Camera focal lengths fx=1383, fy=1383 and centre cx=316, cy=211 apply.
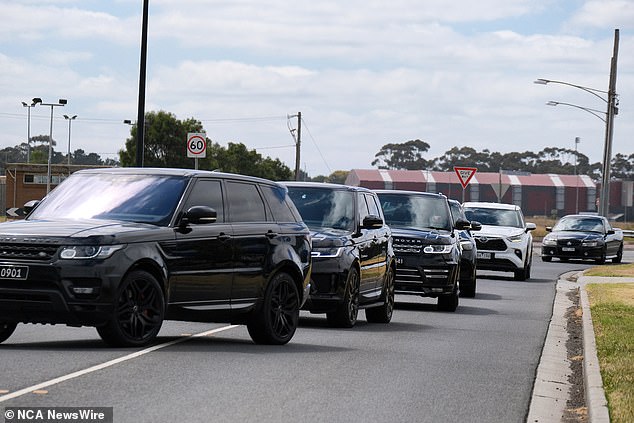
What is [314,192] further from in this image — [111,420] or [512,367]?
[111,420]

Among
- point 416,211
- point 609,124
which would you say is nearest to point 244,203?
point 416,211

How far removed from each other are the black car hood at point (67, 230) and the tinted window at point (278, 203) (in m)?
2.28

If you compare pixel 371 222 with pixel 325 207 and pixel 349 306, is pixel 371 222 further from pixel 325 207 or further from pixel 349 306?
pixel 349 306

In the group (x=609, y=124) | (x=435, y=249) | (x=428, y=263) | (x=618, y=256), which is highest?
(x=609, y=124)

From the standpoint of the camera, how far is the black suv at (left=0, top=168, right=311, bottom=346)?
12.1 m

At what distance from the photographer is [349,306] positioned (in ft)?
55.9

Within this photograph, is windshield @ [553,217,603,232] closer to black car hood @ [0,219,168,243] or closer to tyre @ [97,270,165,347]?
tyre @ [97,270,165,347]

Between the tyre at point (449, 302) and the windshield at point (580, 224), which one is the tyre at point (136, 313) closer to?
the tyre at point (449, 302)

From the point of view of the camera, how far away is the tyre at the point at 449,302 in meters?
21.8

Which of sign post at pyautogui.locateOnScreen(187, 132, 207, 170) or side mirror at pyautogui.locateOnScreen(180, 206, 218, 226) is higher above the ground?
sign post at pyautogui.locateOnScreen(187, 132, 207, 170)

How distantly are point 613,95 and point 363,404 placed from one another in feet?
142

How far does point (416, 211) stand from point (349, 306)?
19.8ft

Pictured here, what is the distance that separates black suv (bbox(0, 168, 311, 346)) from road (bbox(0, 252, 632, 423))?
36 cm

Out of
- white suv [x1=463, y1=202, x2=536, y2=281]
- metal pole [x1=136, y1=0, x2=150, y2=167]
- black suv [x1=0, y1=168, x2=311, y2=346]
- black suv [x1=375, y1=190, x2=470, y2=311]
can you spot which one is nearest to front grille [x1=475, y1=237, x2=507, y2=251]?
white suv [x1=463, y1=202, x2=536, y2=281]
